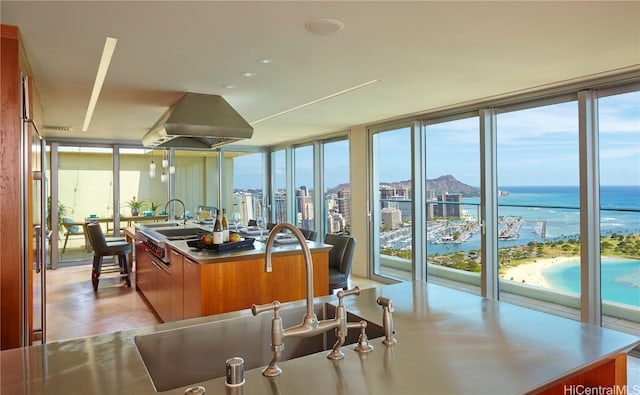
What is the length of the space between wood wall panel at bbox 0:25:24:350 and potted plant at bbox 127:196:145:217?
19.9ft

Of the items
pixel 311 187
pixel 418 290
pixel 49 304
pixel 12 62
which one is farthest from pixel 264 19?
pixel 311 187

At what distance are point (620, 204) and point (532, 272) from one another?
44.7 inches

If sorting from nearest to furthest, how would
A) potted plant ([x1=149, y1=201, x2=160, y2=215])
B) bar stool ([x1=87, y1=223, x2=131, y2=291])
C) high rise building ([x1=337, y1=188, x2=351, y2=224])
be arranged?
bar stool ([x1=87, y1=223, x2=131, y2=291]) → high rise building ([x1=337, y1=188, x2=351, y2=224]) → potted plant ([x1=149, y1=201, x2=160, y2=215])

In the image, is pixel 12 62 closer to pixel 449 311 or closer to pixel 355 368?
pixel 355 368

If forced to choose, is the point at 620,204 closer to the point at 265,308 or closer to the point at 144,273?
the point at 265,308

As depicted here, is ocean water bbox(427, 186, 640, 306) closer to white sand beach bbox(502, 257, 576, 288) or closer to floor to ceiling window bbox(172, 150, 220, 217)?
white sand beach bbox(502, 257, 576, 288)

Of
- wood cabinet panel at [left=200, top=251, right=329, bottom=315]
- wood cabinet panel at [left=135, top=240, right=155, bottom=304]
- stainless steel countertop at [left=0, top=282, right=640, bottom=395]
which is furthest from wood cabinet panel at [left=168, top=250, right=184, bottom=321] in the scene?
stainless steel countertop at [left=0, top=282, right=640, bottom=395]

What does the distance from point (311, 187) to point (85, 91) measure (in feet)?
15.3

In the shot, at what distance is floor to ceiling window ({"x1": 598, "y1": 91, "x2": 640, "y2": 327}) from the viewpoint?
3.52 metres

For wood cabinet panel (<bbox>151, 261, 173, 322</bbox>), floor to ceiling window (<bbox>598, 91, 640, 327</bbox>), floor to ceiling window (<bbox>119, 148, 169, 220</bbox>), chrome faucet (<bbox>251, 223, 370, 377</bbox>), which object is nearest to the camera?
chrome faucet (<bbox>251, 223, 370, 377</bbox>)

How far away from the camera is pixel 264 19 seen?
2.37 metres

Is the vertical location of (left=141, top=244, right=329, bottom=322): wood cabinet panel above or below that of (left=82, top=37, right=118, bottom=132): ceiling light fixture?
below

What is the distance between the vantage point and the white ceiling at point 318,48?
7.40 ft

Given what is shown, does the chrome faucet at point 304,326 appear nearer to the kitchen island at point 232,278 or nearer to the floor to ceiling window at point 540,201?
the kitchen island at point 232,278
